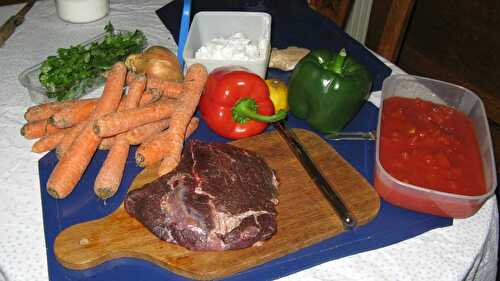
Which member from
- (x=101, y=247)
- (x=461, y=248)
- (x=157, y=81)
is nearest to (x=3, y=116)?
(x=157, y=81)

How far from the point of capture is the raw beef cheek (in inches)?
42.9

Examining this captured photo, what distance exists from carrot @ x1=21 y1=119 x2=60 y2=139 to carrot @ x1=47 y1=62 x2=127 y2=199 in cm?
17

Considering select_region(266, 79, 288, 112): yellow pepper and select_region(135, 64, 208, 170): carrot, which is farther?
select_region(266, 79, 288, 112): yellow pepper

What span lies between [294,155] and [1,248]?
85 cm

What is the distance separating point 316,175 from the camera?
1273 mm

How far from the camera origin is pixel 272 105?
61.1 inches

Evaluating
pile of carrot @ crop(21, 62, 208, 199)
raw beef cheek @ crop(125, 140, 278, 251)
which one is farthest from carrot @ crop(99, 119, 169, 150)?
raw beef cheek @ crop(125, 140, 278, 251)

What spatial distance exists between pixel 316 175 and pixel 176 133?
1.49ft

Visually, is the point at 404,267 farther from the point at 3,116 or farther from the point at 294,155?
the point at 3,116

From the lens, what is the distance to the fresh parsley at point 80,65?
1.50 metres

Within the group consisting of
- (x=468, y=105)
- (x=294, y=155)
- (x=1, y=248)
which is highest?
(x=468, y=105)

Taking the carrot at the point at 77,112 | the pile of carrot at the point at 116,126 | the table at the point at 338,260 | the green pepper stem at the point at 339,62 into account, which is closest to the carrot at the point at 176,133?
the pile of carrot at the point at 116,126

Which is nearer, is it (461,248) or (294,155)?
(461,248)

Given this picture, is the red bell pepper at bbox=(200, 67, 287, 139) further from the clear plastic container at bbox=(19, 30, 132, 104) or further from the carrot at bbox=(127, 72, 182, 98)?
the clear plastic container at bbox=(19, 30, 132, 104)
